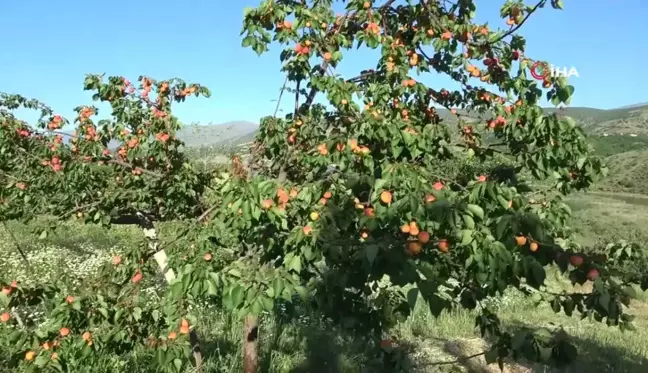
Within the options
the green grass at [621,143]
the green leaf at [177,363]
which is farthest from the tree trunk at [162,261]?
the green grass at [621,143]

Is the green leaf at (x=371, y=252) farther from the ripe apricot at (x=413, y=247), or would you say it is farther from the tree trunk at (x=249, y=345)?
the tree trunk at (x=249, y=345)

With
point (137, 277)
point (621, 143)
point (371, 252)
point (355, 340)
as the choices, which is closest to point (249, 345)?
point (355, 340)

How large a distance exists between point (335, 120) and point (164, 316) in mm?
1737

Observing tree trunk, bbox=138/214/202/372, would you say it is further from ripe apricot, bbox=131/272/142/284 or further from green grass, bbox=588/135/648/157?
green grass, bbox=588/135/648/157

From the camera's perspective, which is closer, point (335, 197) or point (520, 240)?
point (520, 240)

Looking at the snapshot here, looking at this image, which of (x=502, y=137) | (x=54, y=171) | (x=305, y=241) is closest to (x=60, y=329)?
(x=305, y=241)

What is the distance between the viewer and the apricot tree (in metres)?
2.22

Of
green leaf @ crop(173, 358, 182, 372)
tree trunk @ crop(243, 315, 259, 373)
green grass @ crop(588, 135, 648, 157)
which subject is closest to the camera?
green leaf @ crop(173, 358, 182, 372)

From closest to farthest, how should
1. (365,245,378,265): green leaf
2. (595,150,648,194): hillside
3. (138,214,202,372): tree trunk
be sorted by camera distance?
(365,245,378,265): green leaf < (138,214,202,372): tree trunk < (595,150,648,194): hillside

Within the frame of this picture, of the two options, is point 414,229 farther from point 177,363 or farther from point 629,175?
point 629,175

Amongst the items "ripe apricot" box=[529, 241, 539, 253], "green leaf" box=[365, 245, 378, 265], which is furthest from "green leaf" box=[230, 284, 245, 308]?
"ripe apricot" box=[529, 241, 539, 253]

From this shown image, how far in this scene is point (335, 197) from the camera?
267 cm

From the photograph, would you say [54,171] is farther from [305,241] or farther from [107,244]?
[107,244]

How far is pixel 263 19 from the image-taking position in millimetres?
3469
